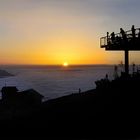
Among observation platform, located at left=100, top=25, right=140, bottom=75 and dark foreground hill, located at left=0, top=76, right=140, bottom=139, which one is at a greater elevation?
observation platform, located at left=100, top=25, right=140, bottom=75

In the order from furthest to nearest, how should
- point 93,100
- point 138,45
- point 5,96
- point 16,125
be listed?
point 5,96 → point 138,45 → point 93,100 → point 16,125

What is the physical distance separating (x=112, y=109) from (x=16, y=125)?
7.35m

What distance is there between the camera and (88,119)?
94.0ft

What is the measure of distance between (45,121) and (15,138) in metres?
2.93

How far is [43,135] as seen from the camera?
26.7m

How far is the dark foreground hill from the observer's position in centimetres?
2719

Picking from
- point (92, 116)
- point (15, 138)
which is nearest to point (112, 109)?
point (92, 116)

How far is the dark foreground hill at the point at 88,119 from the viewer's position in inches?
1070

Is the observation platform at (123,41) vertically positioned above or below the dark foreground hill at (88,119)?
above

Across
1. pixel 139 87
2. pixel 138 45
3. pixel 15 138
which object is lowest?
pixel 15 138

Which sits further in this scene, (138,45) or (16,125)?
(138,45)

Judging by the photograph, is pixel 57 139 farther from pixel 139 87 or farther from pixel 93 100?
pixel 139 87

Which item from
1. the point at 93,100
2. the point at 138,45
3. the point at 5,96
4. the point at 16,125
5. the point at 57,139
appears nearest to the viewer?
the point at 57,139

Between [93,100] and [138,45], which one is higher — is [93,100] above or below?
below
